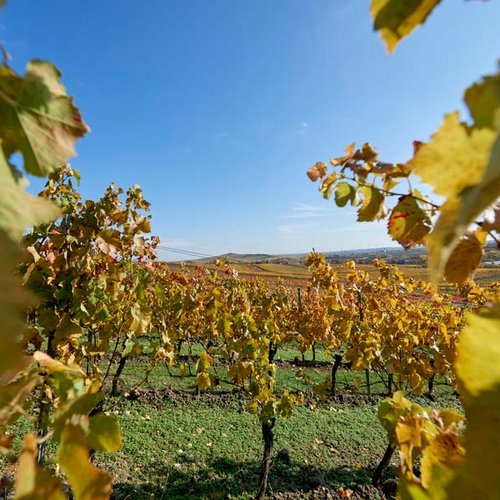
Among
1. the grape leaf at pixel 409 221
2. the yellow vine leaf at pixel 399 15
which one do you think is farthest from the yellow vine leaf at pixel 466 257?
the yellow vine leaf at pixel 399 15

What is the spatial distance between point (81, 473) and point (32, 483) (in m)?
0.11

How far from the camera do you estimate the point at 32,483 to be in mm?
393

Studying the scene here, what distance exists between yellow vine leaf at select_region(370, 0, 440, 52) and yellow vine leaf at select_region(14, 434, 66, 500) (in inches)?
22.7

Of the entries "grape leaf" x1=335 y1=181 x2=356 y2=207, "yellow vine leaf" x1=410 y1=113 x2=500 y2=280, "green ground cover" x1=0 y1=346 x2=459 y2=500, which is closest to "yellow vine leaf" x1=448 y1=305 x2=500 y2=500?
"yellow vine leaf" x1=410 y1=113 x2=500 y2=280

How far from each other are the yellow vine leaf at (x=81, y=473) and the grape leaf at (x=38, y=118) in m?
0.37

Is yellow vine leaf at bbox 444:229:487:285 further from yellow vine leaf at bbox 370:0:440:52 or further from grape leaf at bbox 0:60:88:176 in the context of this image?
grape leaf at bbox 0:60:88:176

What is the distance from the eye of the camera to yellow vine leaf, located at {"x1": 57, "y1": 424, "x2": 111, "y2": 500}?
48 centimetres

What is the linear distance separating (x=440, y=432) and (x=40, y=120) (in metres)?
0.80

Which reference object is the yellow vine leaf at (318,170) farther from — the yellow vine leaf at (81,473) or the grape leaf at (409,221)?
the yellow vine leaf at (81,473)

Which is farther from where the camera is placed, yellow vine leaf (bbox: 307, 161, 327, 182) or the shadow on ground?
the shadow on ground

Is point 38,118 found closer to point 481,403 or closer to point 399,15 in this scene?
point 399,15

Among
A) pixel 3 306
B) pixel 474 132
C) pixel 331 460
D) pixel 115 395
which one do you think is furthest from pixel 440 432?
pixel 115 395

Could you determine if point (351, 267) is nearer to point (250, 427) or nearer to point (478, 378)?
point (250, 427)

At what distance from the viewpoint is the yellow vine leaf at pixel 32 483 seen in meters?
0.38
